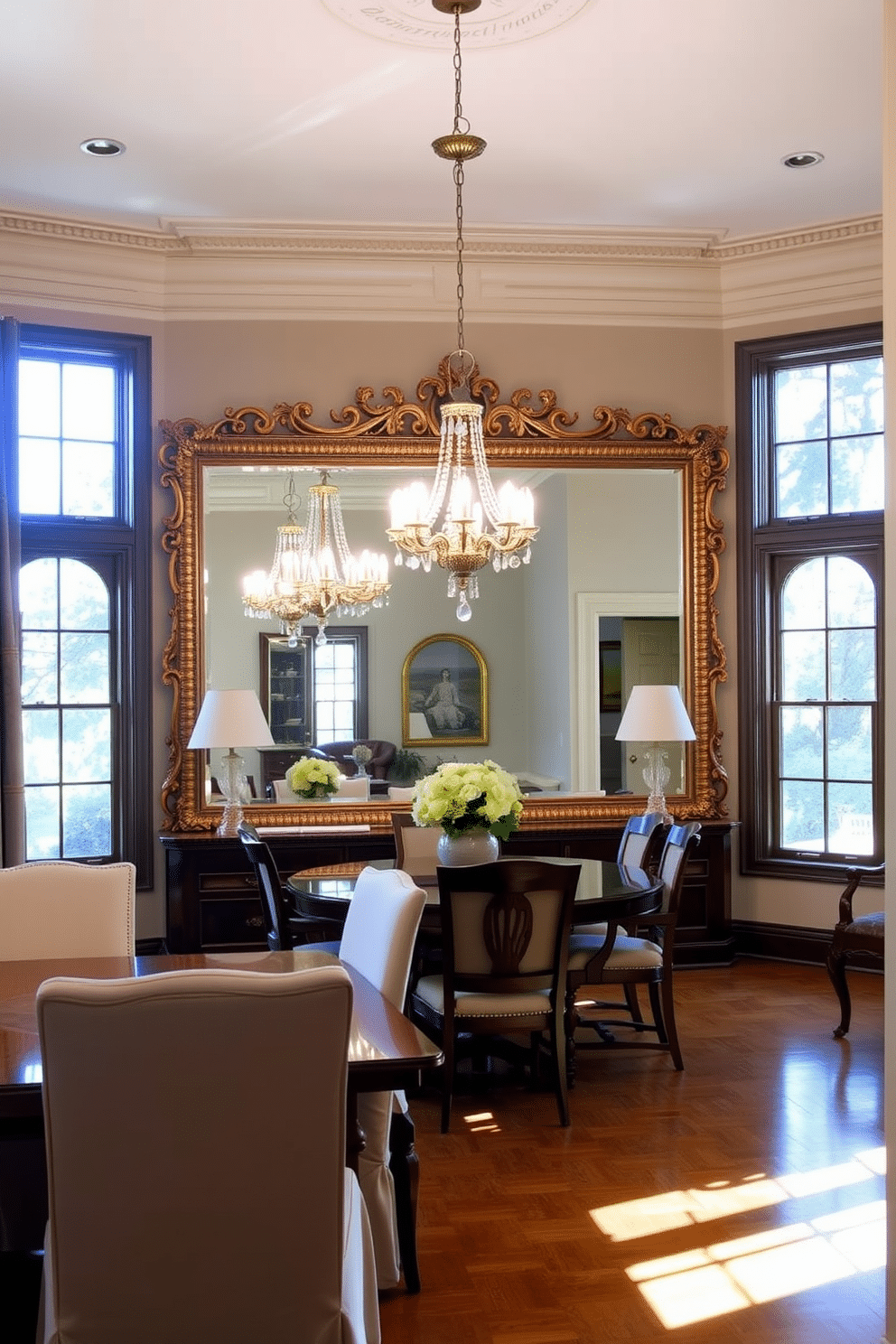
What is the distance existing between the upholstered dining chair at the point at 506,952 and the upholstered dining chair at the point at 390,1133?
0.96 meters

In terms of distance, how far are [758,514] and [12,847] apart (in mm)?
4063

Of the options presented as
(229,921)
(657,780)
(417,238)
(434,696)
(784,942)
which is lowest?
(784,942)

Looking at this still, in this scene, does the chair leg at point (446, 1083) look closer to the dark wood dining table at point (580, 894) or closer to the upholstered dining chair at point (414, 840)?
the dark wood dining table at point (580, 894)

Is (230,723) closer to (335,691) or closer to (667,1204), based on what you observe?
(335,691)

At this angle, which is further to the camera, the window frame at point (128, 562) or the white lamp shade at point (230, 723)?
the window frame at point (128, 562)

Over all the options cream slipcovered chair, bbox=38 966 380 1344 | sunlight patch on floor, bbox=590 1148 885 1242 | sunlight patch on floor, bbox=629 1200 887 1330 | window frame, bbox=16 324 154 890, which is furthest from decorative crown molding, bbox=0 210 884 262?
cream slipcovered chair, bbox=38 966 380 1344

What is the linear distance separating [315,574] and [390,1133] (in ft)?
12.5

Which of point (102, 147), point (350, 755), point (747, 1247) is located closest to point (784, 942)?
point (350, 755)

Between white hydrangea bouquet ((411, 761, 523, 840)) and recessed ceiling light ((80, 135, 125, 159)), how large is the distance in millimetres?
2952

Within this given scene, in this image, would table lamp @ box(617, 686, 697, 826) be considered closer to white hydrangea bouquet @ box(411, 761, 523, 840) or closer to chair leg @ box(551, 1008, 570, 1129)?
white hydrangea bouquet @ box(411, 761, 523, 840)

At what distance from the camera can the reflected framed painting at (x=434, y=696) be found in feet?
21.8

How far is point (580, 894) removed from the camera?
4.49 meters

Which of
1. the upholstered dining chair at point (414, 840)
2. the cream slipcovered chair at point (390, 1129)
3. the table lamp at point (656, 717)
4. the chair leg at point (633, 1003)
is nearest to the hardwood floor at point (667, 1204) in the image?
the cream slipcovered chair at point (390, 1129)

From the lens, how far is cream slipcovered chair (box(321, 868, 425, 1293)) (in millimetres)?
2973
